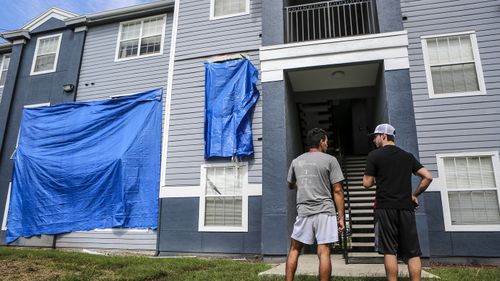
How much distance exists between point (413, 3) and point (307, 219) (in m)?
7.14

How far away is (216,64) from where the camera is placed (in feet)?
29.9

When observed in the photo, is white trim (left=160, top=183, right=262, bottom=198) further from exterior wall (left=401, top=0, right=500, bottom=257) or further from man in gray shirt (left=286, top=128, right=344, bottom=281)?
exterior wall (left=401, top=0, right=500, bottom=257)

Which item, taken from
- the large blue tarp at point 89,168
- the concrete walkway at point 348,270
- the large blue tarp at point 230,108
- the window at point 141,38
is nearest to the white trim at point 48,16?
the window at point 141,38

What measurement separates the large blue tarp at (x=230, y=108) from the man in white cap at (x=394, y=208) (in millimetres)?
4774

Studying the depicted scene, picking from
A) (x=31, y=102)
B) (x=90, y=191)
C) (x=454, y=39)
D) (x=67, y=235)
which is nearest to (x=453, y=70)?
(x=454, y=39)

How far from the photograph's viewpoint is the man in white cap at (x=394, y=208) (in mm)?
3531

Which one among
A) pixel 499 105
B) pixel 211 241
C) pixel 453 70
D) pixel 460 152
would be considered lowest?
pixel 211 241

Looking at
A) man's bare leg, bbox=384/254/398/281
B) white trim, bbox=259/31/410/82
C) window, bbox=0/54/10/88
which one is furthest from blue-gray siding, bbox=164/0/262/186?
window, bbox=0/54/10/88

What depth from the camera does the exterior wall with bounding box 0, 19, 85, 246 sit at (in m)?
11.7

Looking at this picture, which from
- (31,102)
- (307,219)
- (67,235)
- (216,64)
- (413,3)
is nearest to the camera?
(307,219)

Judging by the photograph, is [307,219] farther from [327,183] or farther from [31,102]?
[31,102]

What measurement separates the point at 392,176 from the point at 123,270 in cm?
429

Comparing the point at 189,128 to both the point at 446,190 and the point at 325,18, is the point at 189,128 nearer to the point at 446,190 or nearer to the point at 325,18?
the point at 325,18

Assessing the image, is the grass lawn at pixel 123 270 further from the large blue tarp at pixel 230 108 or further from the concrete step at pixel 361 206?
the large blue tarp at pixel 230 108
